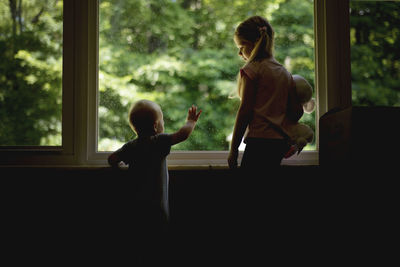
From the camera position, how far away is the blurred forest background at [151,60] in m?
1.60

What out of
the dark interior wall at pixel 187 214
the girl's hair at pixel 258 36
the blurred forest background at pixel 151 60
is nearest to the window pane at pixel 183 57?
the blurred forest background at pixel 151 60

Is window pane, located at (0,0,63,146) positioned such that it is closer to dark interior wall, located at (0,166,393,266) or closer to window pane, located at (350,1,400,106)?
dark interior wall, located at (0,166,393,266)

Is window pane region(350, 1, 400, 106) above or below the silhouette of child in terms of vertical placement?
above

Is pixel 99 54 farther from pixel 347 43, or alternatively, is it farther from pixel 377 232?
pixel 377 232

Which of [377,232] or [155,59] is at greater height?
[155,59]

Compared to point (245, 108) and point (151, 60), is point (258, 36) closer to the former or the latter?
point (245, 108)

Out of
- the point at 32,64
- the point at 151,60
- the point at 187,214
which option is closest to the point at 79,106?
the point at 32,64

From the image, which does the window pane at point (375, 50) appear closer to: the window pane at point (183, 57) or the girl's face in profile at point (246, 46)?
the window pane at point (183, 57)

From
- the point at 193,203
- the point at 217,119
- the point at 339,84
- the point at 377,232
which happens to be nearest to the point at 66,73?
the point at 217,119

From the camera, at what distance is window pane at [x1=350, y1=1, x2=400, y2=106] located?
1.88 m

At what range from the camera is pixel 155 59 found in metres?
1.71

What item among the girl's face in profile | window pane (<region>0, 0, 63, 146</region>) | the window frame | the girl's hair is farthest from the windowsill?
the girl's face in profile

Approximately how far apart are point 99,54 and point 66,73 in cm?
21

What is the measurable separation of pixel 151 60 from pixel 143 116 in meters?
0.56
